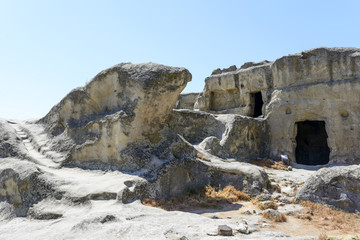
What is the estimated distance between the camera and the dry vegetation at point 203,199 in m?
7.13

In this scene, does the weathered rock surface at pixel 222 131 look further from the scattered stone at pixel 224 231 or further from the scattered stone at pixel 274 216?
the scattered stone at pixel 224 231

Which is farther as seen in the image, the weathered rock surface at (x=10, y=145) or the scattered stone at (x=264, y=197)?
the weathered rock surface at (x=10, y=145)

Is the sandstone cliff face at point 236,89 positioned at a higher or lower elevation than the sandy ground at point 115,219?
higher

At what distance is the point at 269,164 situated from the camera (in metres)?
14.2

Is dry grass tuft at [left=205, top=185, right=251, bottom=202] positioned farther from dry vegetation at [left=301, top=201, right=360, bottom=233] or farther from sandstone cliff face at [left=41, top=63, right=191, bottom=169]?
sandstone cliff face at [left=41, top=63, right=191, bottom=169]

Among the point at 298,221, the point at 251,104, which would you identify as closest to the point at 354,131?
the point at 251,104

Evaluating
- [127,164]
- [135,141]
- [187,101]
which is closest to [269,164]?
[135,141]

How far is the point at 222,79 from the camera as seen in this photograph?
20578mm

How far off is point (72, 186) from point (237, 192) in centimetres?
404

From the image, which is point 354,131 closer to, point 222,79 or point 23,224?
point 222,79

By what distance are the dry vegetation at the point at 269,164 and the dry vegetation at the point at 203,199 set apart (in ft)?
19.2

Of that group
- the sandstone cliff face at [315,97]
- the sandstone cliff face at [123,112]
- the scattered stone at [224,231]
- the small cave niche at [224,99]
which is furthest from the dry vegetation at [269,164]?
the scattered stone at [224,231]

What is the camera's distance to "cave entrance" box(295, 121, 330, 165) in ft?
62.9

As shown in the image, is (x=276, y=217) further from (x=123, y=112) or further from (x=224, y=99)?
(x=224, y=99)
